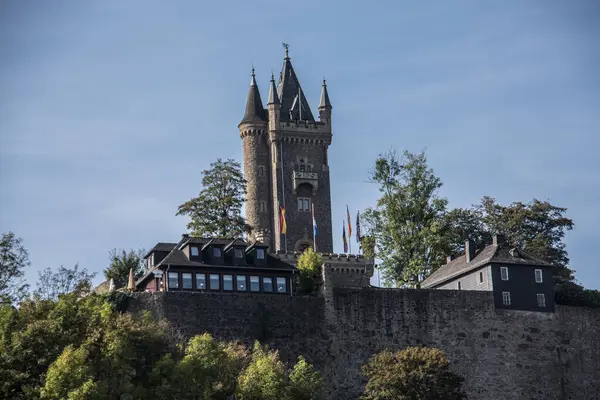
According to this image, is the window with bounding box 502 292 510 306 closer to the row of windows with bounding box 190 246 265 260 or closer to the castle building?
the castle building

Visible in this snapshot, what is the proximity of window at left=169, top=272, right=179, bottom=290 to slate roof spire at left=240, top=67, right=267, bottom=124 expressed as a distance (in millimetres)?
31231

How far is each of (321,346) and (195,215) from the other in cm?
2172

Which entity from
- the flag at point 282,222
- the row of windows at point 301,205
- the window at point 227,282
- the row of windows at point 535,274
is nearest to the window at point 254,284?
the window at point 227,282

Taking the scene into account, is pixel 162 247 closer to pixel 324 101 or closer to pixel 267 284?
pixel 267 284

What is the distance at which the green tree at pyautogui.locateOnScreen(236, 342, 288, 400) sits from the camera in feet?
243

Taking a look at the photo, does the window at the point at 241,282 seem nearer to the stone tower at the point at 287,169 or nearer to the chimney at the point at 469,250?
the chimney at the point at 469,250

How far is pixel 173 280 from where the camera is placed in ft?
273

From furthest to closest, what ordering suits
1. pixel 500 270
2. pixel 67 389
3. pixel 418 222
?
1. pixel 418 222
2. pixel 500 270
3. pixel 67 389

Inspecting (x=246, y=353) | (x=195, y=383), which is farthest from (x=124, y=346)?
(x=246, y=353)

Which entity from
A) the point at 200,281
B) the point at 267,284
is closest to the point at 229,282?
the point at 200,281

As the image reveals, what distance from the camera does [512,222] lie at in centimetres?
10325

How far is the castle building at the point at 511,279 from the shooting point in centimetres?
8800

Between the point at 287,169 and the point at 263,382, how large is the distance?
38.9 metres

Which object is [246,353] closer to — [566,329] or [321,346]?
[321,346]
